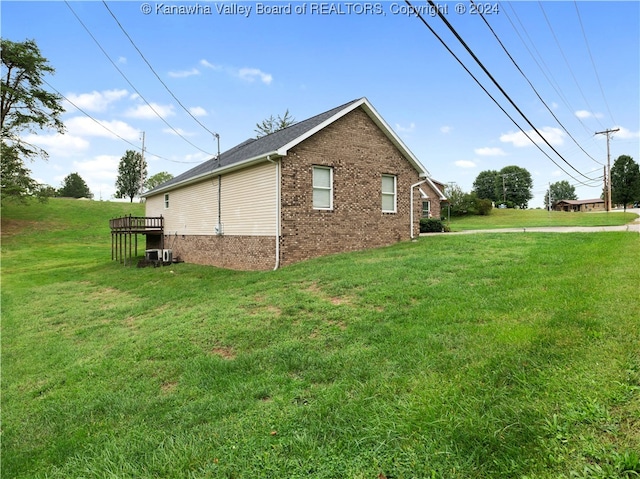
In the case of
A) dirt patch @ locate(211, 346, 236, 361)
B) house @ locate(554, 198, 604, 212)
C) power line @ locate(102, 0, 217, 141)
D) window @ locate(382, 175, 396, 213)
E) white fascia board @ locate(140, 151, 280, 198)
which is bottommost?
dirt patch @ locate(211, 346, 236, 361)

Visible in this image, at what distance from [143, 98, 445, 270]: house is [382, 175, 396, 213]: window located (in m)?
0.04

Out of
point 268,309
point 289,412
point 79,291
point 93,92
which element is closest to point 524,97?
point 268,309

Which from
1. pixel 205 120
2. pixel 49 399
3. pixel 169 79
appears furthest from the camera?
pixel 205 120

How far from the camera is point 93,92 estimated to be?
52.5 feet

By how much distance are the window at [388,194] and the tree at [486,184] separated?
67.2 meters

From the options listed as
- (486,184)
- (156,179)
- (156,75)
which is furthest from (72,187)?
(486,184)

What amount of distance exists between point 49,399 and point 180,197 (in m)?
14.8

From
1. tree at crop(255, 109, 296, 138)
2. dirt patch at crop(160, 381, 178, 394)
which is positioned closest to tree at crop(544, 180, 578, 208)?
tree at crop(255, 109, 296, 138)

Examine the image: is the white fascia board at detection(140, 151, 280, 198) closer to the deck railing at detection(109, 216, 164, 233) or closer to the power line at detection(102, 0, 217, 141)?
the power line at detection(102, 0, 217, 141)

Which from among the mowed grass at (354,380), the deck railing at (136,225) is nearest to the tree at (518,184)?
the deck railing at (136,225)

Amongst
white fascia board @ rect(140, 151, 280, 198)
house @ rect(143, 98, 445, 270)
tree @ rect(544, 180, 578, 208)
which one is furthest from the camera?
tree @ rect(544, 180, 578, 208)

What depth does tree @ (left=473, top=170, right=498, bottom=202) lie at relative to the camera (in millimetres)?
74062

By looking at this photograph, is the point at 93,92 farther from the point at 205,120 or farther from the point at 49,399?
the point at 49,399

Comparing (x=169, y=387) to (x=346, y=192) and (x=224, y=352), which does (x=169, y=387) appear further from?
(x=346, y=192)
